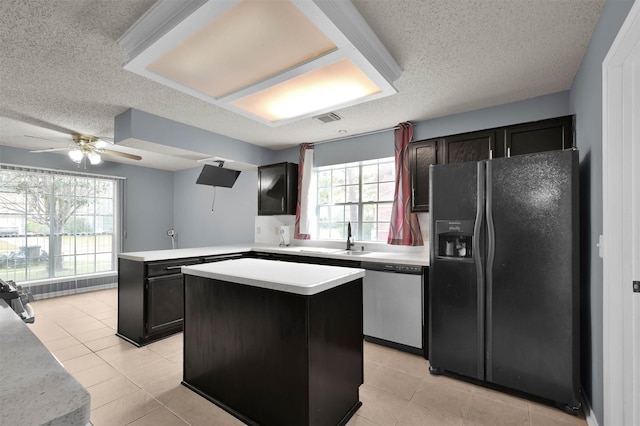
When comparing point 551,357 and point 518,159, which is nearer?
point 551,357

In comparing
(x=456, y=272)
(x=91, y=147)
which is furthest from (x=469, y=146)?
(x=91, y=147)

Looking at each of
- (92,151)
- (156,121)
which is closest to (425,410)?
(156,121)

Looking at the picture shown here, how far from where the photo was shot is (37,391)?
0.57 m

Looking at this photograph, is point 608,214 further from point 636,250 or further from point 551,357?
point 551,357

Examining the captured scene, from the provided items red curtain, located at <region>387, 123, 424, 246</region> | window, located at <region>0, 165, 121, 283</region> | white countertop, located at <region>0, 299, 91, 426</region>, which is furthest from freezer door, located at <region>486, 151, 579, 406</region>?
window, located at <region>0, 165, 121, 283</region>

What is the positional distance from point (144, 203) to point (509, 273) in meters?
6.50

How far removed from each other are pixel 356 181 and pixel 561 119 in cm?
234

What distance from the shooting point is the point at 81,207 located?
5391 mm

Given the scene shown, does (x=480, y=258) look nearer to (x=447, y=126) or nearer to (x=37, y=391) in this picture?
(x=447, y=126)

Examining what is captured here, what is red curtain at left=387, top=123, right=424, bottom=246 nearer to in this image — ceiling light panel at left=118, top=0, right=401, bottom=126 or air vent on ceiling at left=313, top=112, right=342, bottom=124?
air vent on ceiling at left=313, top=112, right=342, bottom=124

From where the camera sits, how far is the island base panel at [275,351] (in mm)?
1689

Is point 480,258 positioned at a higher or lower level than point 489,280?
higher

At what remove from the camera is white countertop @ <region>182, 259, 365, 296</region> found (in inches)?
66.4

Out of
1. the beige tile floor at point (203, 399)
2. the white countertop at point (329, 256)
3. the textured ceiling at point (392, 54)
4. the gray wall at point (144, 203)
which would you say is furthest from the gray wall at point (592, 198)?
the gray wall at point (144, 203)
